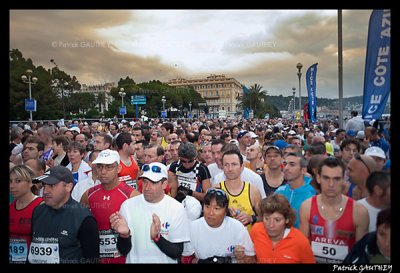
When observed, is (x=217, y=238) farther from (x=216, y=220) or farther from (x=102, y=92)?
(x=102, y=92)

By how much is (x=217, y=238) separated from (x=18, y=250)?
2354 millimetres

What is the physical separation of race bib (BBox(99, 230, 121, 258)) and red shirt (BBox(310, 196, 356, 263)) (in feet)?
7.67

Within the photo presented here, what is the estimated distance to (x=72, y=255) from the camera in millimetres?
3475

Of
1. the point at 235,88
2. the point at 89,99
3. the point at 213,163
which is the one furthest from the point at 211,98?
the point at 213,163

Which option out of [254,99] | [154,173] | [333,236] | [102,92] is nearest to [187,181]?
[154,173]

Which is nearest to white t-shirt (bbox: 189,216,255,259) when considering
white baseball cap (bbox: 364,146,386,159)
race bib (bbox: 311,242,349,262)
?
race bib (bbox: 311,242,349,262)

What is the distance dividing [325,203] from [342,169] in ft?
1.35

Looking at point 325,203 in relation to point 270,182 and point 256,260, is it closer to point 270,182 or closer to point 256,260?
point 256,260

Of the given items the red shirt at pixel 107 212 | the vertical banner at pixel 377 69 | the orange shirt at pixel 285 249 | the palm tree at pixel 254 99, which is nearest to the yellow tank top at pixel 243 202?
the orange shirt at pixel 285 249

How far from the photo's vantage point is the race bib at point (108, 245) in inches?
156

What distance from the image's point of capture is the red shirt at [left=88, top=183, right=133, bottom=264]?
156 inches

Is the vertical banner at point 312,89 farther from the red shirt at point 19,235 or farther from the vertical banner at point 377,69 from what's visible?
the red shirt at point 19,235

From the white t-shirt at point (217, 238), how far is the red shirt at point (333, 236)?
69 centimetres

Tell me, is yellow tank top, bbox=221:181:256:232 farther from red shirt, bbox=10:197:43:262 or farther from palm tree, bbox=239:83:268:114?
palm tree, bbox=239:83:268:114
